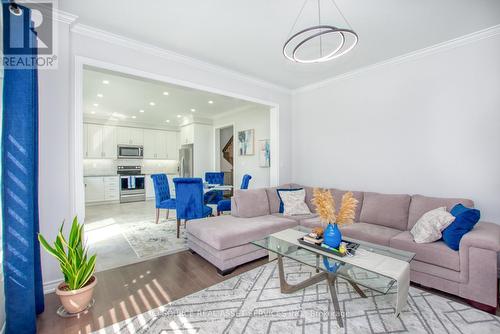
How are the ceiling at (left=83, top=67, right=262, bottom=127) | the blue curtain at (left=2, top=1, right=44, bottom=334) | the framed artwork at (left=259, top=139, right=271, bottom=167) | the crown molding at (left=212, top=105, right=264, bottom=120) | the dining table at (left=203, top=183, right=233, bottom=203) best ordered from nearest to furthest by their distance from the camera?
the blue curtain at (left=2, top=1, right=44, bottom=334) < the ceiling at (left=83, top=67, right=262, bottom=127) < the dining table at (left=203, top=183, right=233, bottom=203) < the framed artwork at (left=259, top=139, right=271, bottom=167) < the crown molding at (left=212, top=105, right=264, bottom=120)

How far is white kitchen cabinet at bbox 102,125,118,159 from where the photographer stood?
7570 millimetres

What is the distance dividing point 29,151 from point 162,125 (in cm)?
739

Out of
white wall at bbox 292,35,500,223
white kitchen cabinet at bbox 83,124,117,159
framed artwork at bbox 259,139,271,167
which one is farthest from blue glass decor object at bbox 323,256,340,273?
white kitchen cabinet at bbox 83,124,117,159

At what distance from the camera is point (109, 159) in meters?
7.86

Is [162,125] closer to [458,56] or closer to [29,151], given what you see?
[29,151]

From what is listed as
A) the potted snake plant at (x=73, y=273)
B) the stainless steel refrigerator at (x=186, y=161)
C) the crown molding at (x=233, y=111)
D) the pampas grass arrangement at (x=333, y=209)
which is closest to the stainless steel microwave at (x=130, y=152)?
the stainless steel refrigerator at (x=186, y=161)

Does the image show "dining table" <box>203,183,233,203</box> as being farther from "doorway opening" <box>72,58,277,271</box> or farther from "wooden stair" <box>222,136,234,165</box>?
"wooden stair" <box>222,136,234,165</box>

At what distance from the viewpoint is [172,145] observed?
9070mm

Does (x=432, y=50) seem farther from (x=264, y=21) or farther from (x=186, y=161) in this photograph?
(x=186, y=161)

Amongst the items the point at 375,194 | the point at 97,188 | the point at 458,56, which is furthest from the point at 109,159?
the point at 458,56

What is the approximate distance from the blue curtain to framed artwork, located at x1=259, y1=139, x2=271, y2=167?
4.47 metres

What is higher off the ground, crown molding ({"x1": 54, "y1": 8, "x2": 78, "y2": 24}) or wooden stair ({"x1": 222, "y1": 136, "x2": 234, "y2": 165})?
crown molding ({"x1": 54, "y1": 8, "x2": 78, "y2": 24})

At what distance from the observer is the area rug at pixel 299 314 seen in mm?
1827

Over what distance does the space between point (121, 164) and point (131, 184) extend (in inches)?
34.5
